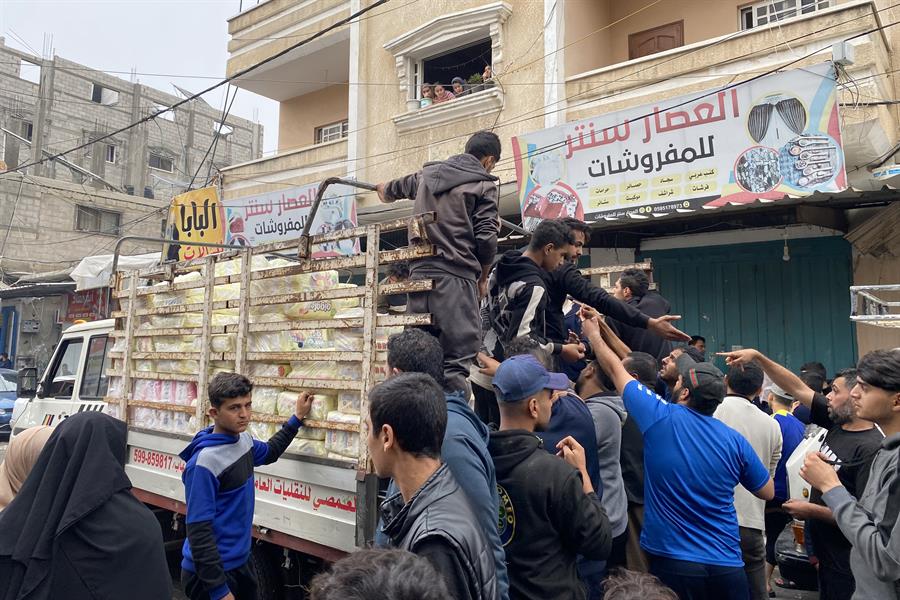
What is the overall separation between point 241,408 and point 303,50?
11188 millimetres

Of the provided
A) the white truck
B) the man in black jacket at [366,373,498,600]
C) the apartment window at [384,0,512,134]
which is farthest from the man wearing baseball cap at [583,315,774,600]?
the apartment window at [384,0,512,134]

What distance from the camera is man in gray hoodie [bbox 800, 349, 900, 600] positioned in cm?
202

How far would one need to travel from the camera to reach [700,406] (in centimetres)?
281

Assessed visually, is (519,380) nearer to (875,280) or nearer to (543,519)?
(543,519)

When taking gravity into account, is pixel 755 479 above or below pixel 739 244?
below

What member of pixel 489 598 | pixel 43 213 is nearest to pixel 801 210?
pixel 489 598

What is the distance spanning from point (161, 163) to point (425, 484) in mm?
30274

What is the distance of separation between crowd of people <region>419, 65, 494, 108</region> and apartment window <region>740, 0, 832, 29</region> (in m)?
3.65

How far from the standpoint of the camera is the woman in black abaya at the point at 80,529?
1.88 metres

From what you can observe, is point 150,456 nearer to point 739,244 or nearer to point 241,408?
point 241,408

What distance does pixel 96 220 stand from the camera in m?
21.7

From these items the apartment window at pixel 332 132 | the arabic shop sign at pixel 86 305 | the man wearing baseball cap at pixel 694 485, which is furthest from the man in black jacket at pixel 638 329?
the arabic shop sign at pixel 86 305

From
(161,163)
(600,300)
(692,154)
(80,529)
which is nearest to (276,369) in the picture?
(80,529)

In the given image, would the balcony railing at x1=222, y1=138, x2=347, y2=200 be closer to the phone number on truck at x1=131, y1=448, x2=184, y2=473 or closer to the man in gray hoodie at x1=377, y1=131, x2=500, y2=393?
the phone number on truck at x1=131, y1=448, x2=184, y2=473
